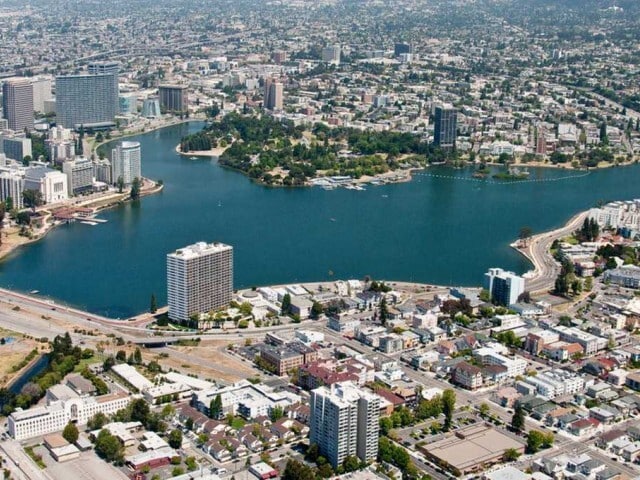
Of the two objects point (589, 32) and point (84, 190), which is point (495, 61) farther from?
point (84, 190)

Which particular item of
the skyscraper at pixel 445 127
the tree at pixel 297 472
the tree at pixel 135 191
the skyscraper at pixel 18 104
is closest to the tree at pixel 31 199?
the tree at pixel 135 191

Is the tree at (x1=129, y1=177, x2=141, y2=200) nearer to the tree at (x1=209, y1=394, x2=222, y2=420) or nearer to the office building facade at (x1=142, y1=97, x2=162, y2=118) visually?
the office building facade at (x1=142, y1=97, x2=162, y2=118)

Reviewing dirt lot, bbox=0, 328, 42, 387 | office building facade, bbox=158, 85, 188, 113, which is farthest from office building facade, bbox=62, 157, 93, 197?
office building facade, bbox=158, 85, 188, 113

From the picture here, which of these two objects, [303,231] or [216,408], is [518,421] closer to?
[216,408]

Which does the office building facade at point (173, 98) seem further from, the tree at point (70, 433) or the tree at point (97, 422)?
the tree at point (70, 433)

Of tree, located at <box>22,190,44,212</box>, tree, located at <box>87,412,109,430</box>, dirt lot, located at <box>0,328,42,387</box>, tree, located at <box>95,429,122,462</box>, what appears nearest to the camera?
tree, located at <box>95,429,122,462</box>

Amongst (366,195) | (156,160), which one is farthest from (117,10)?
(366,195)
